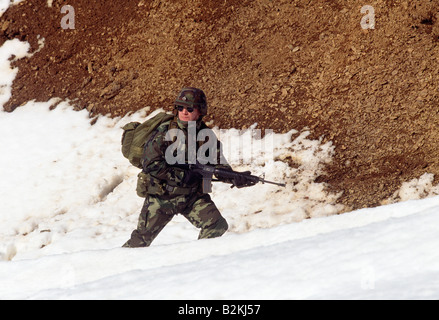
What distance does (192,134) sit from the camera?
7.13m

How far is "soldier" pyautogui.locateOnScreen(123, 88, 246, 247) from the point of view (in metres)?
7.11

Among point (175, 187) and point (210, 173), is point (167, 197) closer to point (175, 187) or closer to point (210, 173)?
point (175, 187)

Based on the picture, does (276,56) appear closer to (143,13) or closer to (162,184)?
(143,13)

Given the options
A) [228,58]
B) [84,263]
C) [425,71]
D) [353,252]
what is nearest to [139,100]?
[228,58]

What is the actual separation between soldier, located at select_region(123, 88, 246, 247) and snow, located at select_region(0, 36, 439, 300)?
977 mm

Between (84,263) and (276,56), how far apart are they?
290 inches

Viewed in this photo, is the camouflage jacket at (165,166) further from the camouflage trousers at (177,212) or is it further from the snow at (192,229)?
the snow at (192,229)

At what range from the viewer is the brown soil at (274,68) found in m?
10.6

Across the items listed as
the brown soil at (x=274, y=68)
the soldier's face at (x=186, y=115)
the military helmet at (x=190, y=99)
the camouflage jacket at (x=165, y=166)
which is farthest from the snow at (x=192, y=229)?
the military helmet at (x=190, y=99)

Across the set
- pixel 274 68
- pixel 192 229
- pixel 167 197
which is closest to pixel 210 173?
pixel 167 197

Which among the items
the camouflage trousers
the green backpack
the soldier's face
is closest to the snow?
the camouflage trousers

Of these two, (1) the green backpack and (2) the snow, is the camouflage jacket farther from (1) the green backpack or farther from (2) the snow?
(2) the snow

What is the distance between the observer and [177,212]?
740 centimetres

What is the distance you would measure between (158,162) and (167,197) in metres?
0.46
